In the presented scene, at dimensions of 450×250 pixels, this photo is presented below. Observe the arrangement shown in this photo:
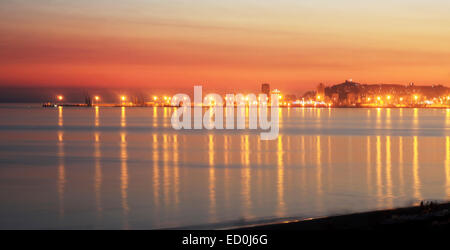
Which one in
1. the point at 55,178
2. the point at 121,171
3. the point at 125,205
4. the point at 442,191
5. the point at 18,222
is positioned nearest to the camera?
the point at 18,222

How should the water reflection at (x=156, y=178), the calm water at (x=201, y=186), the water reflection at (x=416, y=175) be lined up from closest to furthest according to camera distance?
the calm water at (x=201, y=186)
the water reflection at (x=156, y=178)
the water reflection at (x=416, y=175)

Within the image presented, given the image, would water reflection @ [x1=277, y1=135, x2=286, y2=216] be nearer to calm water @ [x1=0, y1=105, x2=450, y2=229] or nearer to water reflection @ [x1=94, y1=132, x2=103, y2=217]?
calm water @ [x1=0, y1=105, x2=450, y2=229]

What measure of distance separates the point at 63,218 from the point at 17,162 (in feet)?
41.6

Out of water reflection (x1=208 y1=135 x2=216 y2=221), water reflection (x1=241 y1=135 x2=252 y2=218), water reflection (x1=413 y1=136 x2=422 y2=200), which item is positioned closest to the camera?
water reflection (x1=208 y1=135 x2=216 y2=221)

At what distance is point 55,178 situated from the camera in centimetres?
1842

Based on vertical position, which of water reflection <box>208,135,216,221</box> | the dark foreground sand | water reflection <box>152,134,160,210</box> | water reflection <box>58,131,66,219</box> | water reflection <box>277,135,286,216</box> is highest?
the dark foreground sand

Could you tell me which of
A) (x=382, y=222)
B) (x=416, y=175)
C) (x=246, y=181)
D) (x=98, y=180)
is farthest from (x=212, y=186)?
(x=382, y=222)

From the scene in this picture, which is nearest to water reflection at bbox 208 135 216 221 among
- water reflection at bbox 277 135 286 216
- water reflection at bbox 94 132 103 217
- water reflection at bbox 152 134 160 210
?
water reflection at bbox 152 134 160 210

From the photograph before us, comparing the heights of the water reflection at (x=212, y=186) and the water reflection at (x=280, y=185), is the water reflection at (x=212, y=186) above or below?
above

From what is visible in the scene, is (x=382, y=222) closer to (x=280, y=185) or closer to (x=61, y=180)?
(x=280, y=185)

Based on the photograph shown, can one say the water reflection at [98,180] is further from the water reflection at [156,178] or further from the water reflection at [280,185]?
the water reflection at [280,185]

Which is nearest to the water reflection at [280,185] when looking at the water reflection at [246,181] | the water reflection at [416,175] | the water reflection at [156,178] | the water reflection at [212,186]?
the water reflection at [246,181]

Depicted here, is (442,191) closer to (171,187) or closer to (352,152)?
(171,187)
